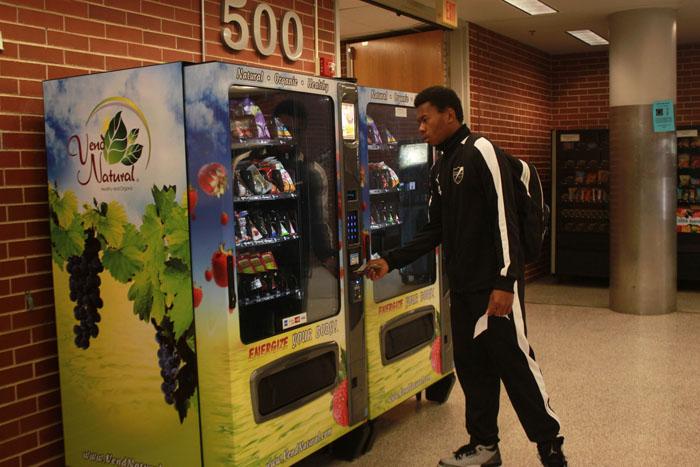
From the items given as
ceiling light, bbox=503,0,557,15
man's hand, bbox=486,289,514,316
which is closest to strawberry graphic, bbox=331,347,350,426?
man's hand, bbox=486,289,514,316

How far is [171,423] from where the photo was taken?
9.77 feet

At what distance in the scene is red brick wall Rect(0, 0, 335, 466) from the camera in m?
3.13

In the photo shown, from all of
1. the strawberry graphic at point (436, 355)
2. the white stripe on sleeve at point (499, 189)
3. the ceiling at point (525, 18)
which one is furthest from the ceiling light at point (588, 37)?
the white stripe on sleeve at point (499, 189)

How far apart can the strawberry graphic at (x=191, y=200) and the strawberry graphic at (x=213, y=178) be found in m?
0.04

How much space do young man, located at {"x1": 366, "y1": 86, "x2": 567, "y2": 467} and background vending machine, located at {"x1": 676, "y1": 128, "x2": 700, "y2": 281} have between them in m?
5.62

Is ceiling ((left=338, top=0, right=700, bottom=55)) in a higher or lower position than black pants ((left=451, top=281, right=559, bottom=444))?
higher

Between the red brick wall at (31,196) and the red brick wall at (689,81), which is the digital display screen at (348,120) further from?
the red brick wall at (689,81)

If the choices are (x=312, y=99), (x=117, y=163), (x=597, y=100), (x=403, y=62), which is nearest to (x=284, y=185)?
(x=312, y=99)

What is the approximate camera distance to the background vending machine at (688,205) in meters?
8.16

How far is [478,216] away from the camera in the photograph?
318cm

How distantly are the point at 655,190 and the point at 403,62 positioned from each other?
8.74 feet

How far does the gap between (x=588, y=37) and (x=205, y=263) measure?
6.84 metres

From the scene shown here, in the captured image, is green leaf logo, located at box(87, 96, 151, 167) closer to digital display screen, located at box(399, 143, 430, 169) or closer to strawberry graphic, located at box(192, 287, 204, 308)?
strawberry graphic, located at box(192, 287, 204, 308)

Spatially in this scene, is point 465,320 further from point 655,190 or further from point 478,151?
point 655,190
